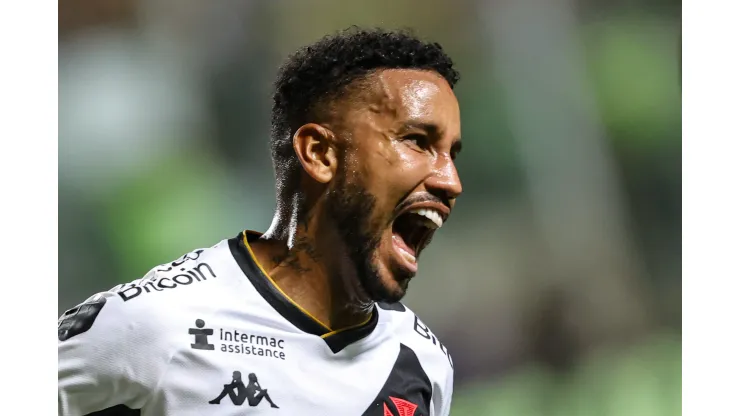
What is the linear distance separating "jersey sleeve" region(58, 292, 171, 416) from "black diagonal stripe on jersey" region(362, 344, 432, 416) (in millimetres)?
458

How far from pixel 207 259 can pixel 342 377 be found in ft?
1.24

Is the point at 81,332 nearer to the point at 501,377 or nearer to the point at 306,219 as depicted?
the point at 306,219

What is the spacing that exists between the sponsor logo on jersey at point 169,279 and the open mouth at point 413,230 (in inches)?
15.3

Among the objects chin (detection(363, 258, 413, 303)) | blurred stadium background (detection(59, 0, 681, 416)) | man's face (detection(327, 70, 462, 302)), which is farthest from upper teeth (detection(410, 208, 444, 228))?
blurred stadium background (detection(59, 0, 681, 416))

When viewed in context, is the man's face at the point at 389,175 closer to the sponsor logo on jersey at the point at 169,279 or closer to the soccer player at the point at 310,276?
the soccer player at the point at 310,276

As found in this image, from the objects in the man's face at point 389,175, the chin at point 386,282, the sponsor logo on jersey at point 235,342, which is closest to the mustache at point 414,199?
the man's face at point 389,175

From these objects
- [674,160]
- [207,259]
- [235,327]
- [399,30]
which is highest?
[399,30]

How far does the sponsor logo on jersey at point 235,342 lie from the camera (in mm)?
1675

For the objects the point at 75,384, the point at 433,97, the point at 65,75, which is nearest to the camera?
the point at 75,384

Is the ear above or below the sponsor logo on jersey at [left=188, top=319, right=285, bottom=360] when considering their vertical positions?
above

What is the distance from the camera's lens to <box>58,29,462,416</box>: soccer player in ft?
5.37

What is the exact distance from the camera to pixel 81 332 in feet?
5.42

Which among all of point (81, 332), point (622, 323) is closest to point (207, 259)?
point (81, 332)

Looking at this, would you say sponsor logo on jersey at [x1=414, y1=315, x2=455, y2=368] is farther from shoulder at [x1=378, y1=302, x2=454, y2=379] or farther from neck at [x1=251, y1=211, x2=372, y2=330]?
neck at [x1=251, y1=211, x2=372, y2=330]
